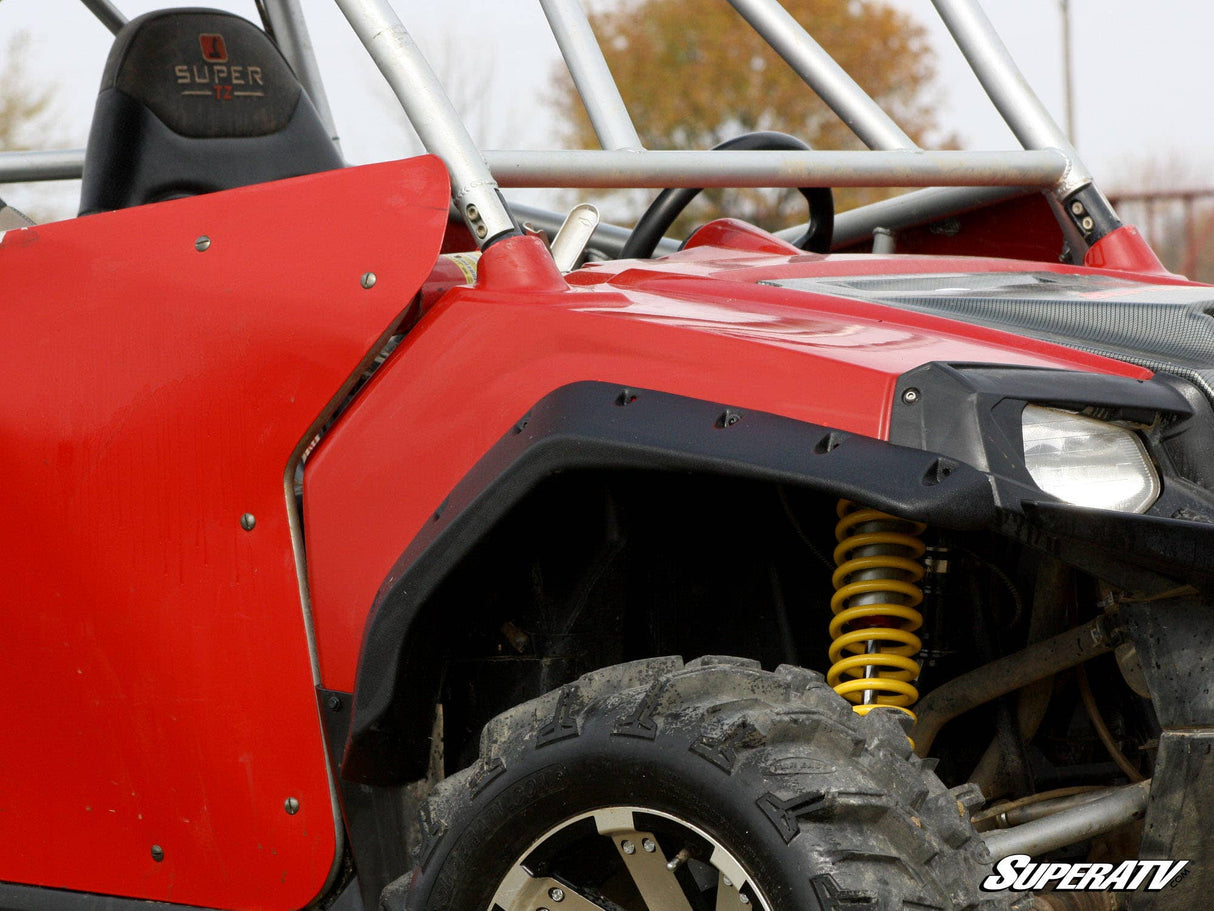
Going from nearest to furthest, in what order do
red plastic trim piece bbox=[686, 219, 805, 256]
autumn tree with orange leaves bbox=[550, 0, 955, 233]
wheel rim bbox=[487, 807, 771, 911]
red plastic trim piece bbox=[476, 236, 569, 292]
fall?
wheel rim bbox=[487, 807, 771, 911]
red plastic trim piece bbox=[476, 236, 569, 292]
red plastic trim piece bbox=[686, 219, 805, 256]
autumn tree with orange leaves bbox=[550, 0, 955, 233]

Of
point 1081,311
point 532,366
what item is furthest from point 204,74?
point 1081,311

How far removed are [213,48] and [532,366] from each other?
4.45 feet

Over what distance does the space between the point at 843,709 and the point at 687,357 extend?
388 millimetres

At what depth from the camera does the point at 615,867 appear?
1.61 m

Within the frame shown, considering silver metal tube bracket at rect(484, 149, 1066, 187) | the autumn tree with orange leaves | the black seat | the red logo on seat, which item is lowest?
silver metal tube bracket at rect(484, 149, 1066, 187)

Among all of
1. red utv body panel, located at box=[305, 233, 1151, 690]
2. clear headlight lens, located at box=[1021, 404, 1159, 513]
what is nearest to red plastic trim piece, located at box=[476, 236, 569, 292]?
red utv body panel, located at box=[305, 233, 1151, 690]

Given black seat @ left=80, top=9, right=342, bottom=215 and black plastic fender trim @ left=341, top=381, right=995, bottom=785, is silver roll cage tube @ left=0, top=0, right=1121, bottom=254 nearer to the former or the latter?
black plastic fender trim @ left=341, top=381, right=995, bottom=785

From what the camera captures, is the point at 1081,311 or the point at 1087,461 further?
Result: the point at 1081,311

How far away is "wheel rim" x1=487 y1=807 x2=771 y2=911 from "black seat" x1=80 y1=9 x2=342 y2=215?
1.52m

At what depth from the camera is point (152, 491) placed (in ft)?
6.52

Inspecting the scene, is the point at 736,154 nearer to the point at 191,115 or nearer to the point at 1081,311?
the point at 1081,311

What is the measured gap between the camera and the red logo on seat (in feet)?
8.94

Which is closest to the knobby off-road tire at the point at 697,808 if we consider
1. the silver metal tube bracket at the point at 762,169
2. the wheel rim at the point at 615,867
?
the wheel rim at the point at 615,867

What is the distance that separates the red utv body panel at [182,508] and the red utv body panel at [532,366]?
2.6 inches
